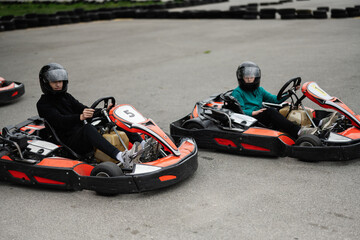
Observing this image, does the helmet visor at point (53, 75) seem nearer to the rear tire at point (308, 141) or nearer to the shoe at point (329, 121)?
the rear tire at point (308, 141)

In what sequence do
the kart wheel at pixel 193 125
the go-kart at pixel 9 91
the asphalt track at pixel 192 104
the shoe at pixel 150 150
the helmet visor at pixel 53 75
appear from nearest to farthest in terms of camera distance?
the asphalt track at pixel 192 104
the shoe at pixel 150 150
the helmet visor at pixel 53 75
the kart wheel at pixel 193 125
the go-kart at pixel 9 91

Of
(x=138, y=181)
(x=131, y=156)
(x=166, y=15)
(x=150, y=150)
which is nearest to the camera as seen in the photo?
(x=138, y=181)

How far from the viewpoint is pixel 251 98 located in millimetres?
5109

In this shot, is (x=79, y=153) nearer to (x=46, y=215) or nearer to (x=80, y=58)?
(x=46, y=215)

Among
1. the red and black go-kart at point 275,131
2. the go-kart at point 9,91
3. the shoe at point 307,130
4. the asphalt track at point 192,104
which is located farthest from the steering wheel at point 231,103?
the go-kart at point 9,91

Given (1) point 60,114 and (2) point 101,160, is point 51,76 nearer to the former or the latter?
(1) point 60,114

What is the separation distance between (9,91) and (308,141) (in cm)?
482

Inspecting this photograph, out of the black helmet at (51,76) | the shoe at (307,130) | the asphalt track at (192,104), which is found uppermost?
the black helmet at (51,76)

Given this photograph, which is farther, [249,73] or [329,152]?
[249,73]

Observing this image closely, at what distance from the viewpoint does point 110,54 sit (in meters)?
11.2

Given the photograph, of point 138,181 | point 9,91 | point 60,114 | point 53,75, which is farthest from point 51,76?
point 9,91

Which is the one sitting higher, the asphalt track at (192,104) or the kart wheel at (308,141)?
the kart wheel at (308,141)

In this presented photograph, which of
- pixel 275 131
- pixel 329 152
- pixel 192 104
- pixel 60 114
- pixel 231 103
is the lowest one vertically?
pixel 192 104

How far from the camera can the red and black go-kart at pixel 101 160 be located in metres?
3.76
